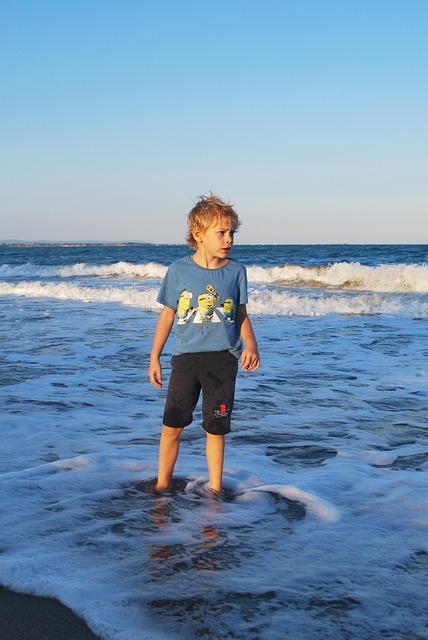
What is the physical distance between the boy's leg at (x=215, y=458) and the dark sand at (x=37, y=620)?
1.37 meters

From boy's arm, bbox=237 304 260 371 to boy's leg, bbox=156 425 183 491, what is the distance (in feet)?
1.78

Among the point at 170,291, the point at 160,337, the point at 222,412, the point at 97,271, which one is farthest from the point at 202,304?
the point at 97,271

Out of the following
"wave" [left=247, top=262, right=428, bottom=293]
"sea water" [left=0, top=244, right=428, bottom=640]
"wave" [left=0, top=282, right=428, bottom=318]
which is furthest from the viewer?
"wave" [left=247, top=262, right=428, bottom=293]

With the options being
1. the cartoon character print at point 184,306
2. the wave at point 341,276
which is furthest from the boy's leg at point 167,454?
the wave at point 341,276

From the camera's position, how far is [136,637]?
87.5 inches

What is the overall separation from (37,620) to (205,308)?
176 centimetres

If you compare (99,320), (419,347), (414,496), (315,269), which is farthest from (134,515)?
(315,269)

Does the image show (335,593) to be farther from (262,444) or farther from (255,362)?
(262,444)

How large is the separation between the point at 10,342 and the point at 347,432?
242 inches

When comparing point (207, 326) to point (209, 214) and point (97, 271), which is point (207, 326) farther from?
point (97, 271)

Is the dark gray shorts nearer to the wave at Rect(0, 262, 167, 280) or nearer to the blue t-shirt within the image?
the blue t-shirt

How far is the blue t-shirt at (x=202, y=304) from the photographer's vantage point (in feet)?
11.7

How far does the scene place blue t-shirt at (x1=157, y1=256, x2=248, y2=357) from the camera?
356cm

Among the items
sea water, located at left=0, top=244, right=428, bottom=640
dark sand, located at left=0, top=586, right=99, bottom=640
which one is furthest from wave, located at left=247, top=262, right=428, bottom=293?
dark sand, located at left=0, top=586, right=99, bottom=640
